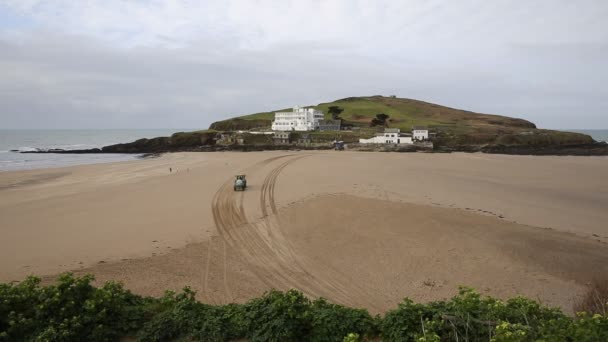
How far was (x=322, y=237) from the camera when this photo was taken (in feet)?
48.7

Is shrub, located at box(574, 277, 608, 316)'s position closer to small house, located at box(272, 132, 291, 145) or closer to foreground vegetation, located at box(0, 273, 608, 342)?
foreground vegetation, located at box(0, 273, 608, 342)

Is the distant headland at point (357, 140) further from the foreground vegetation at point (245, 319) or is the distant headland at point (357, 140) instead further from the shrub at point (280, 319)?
the shrub at point (280, 319)

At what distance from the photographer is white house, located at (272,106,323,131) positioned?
271 feet

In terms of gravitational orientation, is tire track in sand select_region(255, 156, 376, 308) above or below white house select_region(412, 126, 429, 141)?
below

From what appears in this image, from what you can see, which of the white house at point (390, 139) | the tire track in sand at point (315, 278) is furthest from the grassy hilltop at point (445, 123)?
the tire track in sand at point (315, 278)

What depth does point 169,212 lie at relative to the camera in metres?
18.7

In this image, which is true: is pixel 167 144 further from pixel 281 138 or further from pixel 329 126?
pixel 329 126

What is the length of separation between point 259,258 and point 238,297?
2.83 metres

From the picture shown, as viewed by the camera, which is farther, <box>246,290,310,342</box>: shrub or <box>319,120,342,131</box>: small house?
<box>319,120,342,131</box>: small house

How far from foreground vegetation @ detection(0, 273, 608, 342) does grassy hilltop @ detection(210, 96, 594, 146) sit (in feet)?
211

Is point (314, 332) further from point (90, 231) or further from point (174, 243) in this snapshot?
point (90, 231)

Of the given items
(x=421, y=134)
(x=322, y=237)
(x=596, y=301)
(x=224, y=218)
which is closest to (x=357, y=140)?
(x=421, y=134)

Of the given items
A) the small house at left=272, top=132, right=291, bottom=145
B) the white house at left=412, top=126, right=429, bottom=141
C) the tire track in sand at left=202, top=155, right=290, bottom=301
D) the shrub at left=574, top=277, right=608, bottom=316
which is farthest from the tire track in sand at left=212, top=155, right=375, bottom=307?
the white house at left=412, top=126, right=429, bottom=141

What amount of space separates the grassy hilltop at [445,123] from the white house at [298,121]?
8.41 metres
